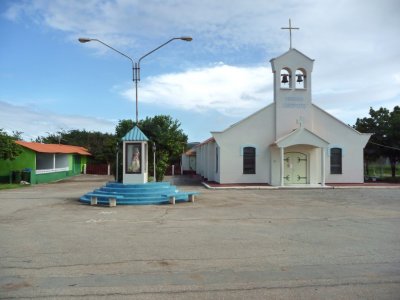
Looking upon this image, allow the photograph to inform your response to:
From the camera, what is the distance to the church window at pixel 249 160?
87.5 feet

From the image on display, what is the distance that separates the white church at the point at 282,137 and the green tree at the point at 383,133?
891 centimetres

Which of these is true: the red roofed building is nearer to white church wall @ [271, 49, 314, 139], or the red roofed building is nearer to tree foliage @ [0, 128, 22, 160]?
tree foliage @ [0, 128, 22, 160]

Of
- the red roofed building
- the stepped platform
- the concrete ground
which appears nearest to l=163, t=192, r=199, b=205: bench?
the stepped platform

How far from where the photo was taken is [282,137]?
2591 centimetres

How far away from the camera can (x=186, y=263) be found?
657 cm

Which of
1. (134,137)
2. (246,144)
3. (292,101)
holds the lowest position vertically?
(134,137)

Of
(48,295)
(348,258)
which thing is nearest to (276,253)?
(348,258)

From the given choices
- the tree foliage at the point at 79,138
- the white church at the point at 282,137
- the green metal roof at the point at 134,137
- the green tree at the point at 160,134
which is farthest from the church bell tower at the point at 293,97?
the tree foliage at the point at 79,138

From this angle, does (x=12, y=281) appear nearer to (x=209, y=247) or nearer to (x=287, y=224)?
(x=209, y=247)

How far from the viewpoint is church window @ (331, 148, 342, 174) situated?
27.6m

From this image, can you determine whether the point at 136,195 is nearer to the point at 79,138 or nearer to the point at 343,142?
the point at 343,142

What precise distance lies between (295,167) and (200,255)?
20911mm

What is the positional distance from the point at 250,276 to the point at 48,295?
2802 millimetres

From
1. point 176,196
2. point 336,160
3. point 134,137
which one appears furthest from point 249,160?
point 176,196
